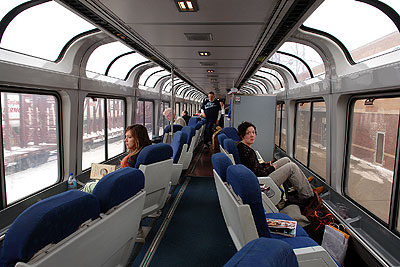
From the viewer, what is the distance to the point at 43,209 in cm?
127

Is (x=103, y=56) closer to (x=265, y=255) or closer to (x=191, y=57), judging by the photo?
(x=191, y=57)

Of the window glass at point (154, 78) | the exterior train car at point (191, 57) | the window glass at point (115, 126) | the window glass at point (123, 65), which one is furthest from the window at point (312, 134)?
the window glass at point (154, 78)

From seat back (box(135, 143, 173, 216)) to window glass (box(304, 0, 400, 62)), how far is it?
8.79ft

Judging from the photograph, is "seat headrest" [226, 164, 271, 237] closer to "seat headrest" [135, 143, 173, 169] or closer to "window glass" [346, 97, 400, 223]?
"seat headrest" [135, 143, 173, 169]

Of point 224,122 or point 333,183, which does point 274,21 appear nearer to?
point 333,183

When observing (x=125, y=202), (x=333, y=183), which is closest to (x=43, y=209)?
(x=125, y=202)

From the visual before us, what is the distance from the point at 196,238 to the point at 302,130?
425 centimetres

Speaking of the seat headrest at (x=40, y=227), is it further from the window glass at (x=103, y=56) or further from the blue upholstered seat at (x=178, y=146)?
the window glass at (x=103, y=56)

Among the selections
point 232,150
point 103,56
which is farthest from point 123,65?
point 232,150

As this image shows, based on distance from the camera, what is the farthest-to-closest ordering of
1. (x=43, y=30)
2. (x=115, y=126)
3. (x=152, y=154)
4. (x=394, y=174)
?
1. (x=115, y=126)
2. (x=43, y=30)
3. (x=152, y=154)
4. (x=394, y=174)

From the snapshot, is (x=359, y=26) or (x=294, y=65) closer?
(x=359, y=26)

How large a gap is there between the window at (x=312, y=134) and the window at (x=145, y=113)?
433cm

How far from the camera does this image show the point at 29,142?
3.40 m

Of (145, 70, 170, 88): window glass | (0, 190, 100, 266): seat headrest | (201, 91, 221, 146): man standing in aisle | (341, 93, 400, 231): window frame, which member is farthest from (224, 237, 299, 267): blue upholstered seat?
(201, 91, 221, 146): man standing in aisle
